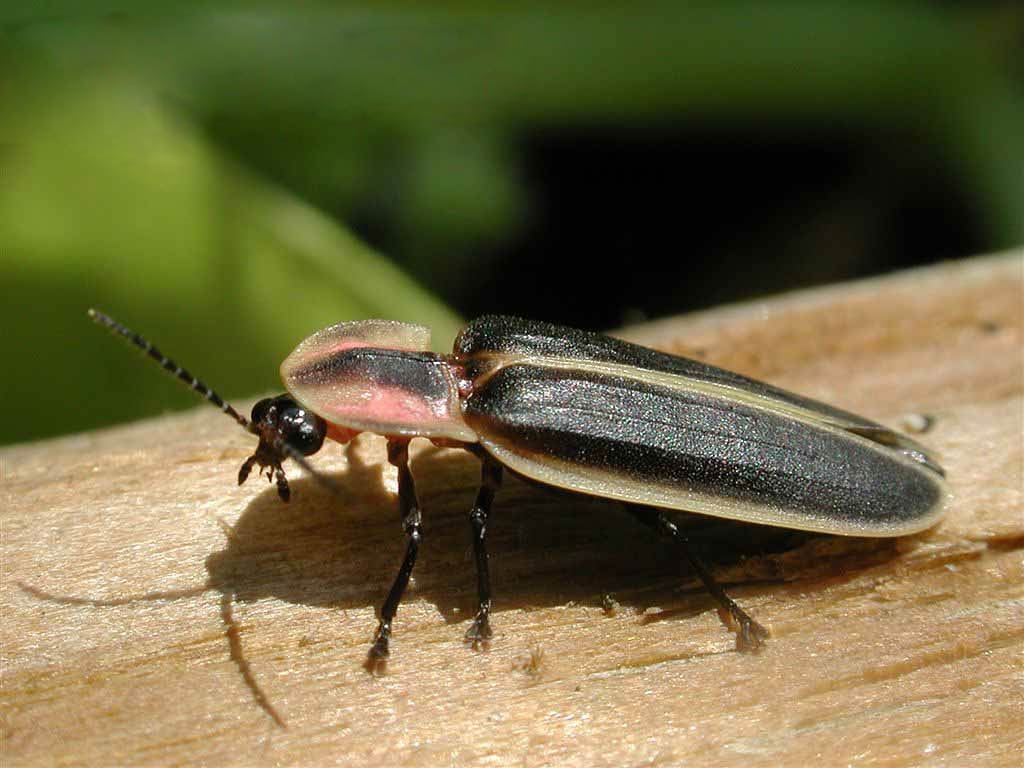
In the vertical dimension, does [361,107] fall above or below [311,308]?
above

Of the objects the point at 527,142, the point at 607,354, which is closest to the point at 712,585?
the point at 607,354

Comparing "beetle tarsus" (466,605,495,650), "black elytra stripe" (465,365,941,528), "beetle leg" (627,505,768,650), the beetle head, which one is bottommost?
"beetle tarsus" (466,605,495,650)

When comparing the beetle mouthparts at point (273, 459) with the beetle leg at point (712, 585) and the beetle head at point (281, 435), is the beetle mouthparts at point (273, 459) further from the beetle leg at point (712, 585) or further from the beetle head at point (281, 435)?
the beetle leg at point (712, 585)

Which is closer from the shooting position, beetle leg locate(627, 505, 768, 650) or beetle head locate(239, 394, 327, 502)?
beetle leg locate(627, 505, 768, 650)

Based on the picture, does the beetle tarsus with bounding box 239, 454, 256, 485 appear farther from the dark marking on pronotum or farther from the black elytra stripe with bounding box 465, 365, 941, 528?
the black elytra stripe with bounding box 465, 365, 941, 528

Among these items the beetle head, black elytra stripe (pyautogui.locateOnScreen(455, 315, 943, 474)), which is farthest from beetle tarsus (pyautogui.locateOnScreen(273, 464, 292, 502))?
black elytra stripe (pyautogui.locateOnScreen(455, 315, 943, 474))

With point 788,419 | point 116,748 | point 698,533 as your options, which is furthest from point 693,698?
point 116,748

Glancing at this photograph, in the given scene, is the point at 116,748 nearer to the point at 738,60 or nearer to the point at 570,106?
the point at 570,106

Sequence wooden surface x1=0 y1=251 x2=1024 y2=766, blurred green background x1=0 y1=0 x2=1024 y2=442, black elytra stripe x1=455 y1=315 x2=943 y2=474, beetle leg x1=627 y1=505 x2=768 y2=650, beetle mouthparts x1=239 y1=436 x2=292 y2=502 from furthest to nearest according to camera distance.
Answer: blurred green background x1=0 y1=0 x2=1024 y2=442 → black elytra stripe x1=455 y1=315 x2=943 y2=474 → beetle mouthparts x1=239 y1=436 x2=292 y2=502 → beetle leg x1=627 y1=505 x2=768 y2=650 → wooden surface x1=0 y1=251 x2=1024 y2=766
